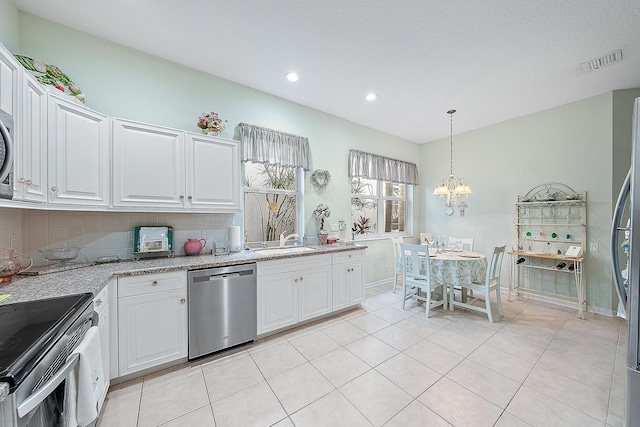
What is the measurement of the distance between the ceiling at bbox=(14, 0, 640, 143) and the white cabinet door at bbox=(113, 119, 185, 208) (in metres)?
0.89

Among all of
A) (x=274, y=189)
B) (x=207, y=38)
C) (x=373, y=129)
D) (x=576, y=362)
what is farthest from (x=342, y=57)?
(x=576, y=362)

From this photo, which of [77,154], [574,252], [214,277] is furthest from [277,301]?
[574,252]

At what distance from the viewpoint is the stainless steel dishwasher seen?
222 centimetres

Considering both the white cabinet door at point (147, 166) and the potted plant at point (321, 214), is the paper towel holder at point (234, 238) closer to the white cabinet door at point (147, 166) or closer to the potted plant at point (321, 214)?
the white cabinet door at point (147, 166)

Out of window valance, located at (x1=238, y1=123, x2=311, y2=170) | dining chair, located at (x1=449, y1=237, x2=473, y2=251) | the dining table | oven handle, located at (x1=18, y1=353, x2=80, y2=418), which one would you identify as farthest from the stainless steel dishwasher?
dining chair, located at (x1=449, y1=237, x2=473, y2=251)

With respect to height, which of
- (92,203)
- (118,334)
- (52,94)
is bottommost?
(118,334)

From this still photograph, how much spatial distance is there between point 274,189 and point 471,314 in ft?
10.5

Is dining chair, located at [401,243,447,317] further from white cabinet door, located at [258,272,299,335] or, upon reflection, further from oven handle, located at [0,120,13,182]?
oven handle, located at [0,120,13,182]

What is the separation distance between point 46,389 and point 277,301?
1910mm

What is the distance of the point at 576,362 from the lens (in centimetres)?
226

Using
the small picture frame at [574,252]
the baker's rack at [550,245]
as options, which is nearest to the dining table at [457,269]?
the baker's rack at [550,245]

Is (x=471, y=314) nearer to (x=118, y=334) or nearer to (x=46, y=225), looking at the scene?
(x=118, y=334)

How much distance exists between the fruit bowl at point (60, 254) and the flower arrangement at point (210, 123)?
160 centimetres

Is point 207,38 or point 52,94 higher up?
point 207,38
